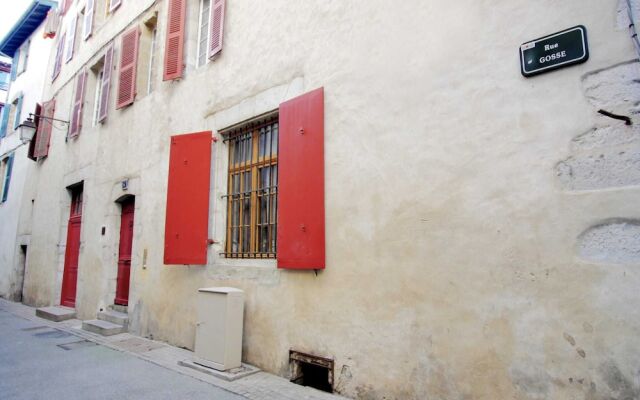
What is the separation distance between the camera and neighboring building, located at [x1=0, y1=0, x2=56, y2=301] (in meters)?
11.7

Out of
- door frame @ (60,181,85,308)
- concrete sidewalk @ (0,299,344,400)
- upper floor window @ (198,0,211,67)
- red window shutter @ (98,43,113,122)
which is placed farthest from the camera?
door frame @ (60,181,85,308)

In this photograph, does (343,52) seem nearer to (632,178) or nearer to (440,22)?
(440,22)

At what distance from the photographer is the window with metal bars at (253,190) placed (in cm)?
461

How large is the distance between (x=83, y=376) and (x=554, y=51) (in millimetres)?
5002

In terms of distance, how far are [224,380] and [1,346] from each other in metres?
3.75

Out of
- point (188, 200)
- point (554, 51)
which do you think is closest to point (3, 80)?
point (188, 200)

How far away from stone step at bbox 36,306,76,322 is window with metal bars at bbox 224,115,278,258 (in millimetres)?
4786

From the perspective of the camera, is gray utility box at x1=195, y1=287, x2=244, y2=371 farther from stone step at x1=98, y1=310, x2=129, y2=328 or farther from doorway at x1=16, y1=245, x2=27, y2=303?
doorway at x1=16, y1=245, x2=27, y2=303

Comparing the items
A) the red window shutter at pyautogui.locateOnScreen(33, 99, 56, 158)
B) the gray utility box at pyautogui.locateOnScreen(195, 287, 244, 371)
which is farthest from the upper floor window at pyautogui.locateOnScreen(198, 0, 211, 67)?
the red window shutter at pyautogui.locateOnScreen(33, 99, 56, 158)

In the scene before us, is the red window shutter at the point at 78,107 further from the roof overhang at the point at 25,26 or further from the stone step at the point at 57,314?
the roof overhang at the point at 25,26

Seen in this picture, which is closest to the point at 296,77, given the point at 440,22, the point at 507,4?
the point at 440,22

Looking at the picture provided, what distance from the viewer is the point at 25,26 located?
1373 cm

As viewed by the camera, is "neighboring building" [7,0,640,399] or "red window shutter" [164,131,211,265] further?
"red window shutter" [164,131,211,265]

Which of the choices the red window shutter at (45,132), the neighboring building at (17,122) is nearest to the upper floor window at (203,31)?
the red window shutter at (45,132)
